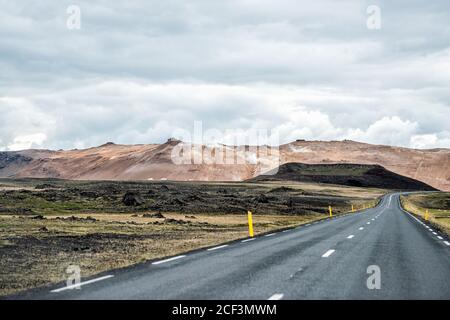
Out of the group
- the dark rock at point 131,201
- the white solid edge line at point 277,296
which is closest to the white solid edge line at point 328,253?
the white solid edge line at point 277,296

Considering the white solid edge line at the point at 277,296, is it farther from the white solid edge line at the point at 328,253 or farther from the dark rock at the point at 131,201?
the dark rock at the point at 131,201

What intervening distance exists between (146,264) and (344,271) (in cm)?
516

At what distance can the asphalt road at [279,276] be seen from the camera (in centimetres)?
1017

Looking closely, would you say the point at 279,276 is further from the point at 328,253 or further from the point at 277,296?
the point at 328,253

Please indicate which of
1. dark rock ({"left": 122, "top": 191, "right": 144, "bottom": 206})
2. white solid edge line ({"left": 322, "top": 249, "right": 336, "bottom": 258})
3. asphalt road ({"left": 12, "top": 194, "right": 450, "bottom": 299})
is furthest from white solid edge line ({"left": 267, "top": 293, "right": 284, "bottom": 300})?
dark rock ({"left": 122, "top": 191, "right": 144, "bottom": 206})

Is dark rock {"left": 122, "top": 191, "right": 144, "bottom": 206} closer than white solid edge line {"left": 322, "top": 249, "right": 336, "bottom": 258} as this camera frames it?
No

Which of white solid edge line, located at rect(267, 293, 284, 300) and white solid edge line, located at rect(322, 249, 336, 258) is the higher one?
white solid edge line, located at rect(267, 293, 284, 300)

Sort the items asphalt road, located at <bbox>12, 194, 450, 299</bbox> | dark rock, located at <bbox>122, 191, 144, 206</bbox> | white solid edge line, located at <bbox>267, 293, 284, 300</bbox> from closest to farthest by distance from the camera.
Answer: white solid edge line, located at <bbox>267, 293, 284, 300</bbox>
asphalt road, located at <bbox>12, 194, 450, 299</bbox>
dark rock, located at <bbox>122, 191, 144, 206</bbox>

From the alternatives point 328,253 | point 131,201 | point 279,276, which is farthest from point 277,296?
point 131,201

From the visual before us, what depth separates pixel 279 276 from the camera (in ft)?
40.5

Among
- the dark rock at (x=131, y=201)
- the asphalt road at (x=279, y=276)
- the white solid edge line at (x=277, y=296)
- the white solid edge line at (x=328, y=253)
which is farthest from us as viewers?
the dark rock at (x=131, y=201)

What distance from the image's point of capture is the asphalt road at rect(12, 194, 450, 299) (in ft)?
33.4

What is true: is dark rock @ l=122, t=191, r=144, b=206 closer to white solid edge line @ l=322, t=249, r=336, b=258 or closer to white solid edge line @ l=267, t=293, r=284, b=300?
white solid edge line @ l=322, t=249, r=336, b=258
